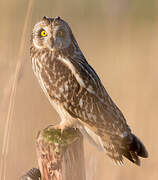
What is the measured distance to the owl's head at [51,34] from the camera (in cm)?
235

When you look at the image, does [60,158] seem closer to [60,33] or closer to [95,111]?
[95,111]

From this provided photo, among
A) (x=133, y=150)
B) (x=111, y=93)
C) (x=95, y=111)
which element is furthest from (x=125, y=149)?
(x=111, y=93)

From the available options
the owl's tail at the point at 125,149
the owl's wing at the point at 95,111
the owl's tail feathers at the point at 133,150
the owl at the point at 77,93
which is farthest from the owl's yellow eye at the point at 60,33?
the owl's tail feathers at the point at 133,150

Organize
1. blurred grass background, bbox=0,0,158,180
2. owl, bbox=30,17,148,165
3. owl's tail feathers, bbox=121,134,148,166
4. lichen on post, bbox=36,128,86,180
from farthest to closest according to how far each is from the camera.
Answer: blurred grass background, bbox=0,0,158,180
owl, bbox=30,17,148,165
owl's tail feathers, bbox=121,134,148,166
lichen on post, bbox=36,128,86,180

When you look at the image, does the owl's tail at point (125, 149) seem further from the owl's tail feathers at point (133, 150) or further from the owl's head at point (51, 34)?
the owl's head at point (51, 34)

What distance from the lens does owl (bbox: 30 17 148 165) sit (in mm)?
2318

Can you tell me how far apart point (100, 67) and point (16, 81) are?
7.34 ft

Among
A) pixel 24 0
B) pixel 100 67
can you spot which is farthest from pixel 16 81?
pixel 24 0

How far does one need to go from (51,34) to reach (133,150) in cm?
77

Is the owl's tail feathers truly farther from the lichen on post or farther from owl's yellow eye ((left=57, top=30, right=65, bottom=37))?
owl's yellow eye ((left=57, top=30, right=65, bottom=37))

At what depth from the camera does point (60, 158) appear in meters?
1.81

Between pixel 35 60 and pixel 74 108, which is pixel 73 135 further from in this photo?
pixel 35 60

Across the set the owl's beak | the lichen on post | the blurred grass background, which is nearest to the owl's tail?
the blurred grass background

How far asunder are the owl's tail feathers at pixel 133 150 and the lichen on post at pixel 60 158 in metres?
0.40
